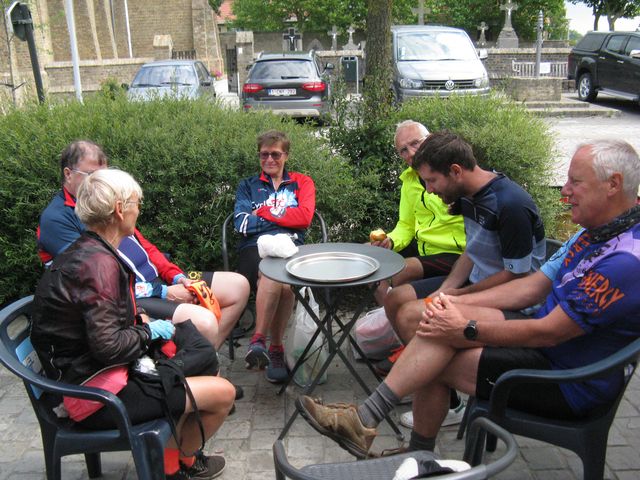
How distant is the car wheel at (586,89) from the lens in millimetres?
17547

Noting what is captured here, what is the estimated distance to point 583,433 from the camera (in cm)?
215

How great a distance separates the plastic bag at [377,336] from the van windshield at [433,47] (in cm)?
1035

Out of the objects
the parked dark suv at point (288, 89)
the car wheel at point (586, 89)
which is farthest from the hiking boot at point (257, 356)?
the car wheel at point (586, 89)

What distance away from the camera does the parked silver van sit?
12.3 metres

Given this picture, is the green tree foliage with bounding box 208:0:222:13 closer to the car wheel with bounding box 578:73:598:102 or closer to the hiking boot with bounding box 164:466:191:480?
the car wheel with bounding box 578:73:598:102

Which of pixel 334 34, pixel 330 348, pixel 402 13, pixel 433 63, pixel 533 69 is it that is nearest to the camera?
pixel 330 348

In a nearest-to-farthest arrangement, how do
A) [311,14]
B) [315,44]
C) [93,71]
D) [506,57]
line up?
[506,57], [93,71], [315,44], [311,14]

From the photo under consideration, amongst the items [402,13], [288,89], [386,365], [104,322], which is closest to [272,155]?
[386,365]

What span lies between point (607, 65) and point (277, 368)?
1619cm

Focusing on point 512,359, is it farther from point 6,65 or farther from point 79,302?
point 6,65

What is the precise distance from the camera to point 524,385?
2230 mm

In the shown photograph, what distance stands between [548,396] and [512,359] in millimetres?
196

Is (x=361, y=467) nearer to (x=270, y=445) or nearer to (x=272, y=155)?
(x=270, y=445)

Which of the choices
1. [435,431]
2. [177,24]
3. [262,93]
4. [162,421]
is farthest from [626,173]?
[177,24]
